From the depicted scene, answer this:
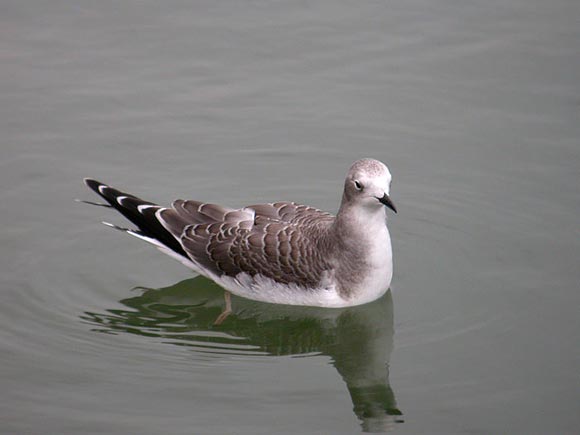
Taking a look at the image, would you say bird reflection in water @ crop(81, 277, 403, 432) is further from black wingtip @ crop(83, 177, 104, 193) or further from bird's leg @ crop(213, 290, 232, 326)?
black wingtip @ crop(83, 177, 104, 193)

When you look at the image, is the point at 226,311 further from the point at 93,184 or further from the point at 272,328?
the point at 93,184

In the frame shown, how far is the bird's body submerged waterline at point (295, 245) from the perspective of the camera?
9.45 m

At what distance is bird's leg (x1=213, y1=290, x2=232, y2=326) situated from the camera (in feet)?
31.8

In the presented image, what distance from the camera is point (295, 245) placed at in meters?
9.60

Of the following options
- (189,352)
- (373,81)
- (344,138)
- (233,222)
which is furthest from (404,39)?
(189,352)

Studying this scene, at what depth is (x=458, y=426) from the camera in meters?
8.04

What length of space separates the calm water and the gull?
279 millimetres

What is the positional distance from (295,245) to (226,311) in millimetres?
925

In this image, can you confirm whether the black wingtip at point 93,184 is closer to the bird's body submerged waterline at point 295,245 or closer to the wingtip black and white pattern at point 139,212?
the wingtip black and white pattern at point 139,212

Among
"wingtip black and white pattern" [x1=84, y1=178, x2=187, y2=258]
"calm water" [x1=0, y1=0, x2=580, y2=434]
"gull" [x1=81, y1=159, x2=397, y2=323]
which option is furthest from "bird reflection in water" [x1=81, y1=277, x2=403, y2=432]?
"wingtip black and white pattern" [x1=84, y1=178, x2=187, y2=258]

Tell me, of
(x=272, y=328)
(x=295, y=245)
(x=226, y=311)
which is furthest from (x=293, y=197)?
(x=272, y=328)

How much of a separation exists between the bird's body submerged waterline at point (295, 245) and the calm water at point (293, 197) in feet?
0.96

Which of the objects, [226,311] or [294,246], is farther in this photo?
[226,311]

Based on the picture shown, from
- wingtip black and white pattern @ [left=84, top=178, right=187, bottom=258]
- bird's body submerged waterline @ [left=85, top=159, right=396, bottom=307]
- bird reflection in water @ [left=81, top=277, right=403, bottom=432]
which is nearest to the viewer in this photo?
bird reflection in water @ [left=81, top=277, right=403, bottom=432]
